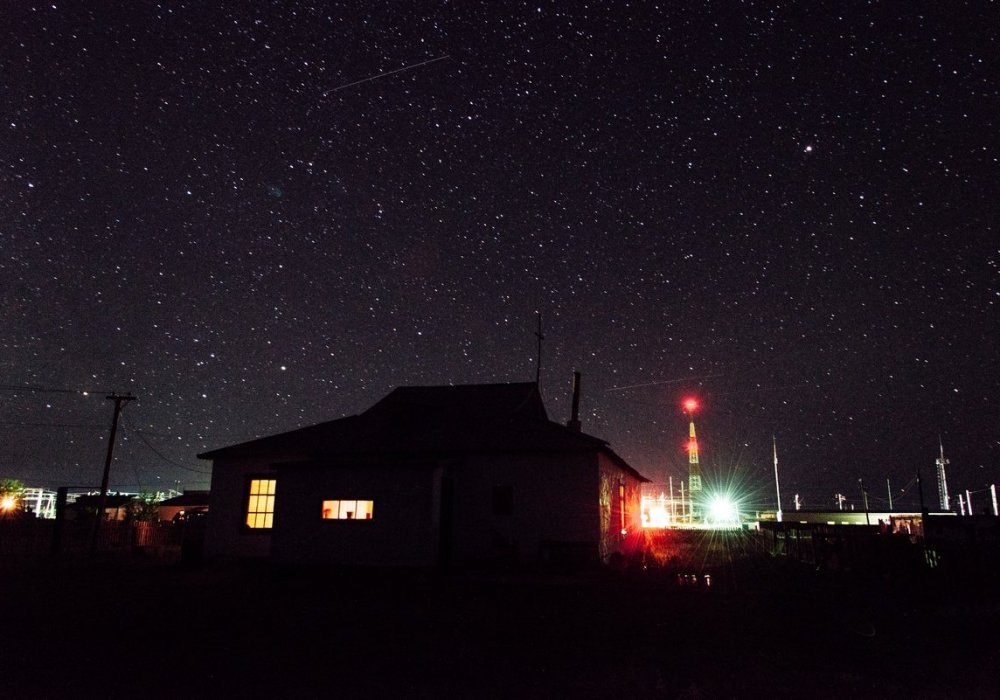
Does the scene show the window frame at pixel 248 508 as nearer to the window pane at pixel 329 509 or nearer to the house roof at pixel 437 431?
the house roof at pixel 437 431

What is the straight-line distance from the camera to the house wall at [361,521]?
52.7 feet

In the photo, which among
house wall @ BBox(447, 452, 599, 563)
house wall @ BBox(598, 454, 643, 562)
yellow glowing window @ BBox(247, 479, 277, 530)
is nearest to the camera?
house wall @ BBox(447, 452, 599, 563)

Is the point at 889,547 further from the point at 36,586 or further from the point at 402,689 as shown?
the point at 36,586

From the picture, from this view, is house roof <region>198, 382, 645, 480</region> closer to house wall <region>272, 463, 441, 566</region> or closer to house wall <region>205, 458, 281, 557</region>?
house wall <region>205, 458, 281, 557</region>

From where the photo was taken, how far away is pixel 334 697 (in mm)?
5691

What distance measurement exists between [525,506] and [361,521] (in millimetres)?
4465

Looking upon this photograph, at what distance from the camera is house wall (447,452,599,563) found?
16922 millimetres

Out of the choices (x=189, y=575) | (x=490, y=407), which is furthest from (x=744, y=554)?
(x=189, y=575)

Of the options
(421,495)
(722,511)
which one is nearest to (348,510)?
(421,495)

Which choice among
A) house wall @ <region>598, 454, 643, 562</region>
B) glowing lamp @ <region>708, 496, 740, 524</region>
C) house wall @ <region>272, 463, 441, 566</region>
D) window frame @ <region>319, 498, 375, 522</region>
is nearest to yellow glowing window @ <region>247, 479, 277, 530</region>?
house wall @ <region>272, 463, 441, 566</region>

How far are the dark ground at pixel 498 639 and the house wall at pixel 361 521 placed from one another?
180 cm

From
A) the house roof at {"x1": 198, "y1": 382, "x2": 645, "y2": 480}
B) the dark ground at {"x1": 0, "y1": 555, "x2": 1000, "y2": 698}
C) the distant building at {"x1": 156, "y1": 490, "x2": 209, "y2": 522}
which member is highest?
the house roof at {"x1": 198, "y1": 382, "x2": 645, "y2": 480}

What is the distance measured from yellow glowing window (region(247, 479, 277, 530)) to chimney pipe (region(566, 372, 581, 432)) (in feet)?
42.6

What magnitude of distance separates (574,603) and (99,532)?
79.1 ft
